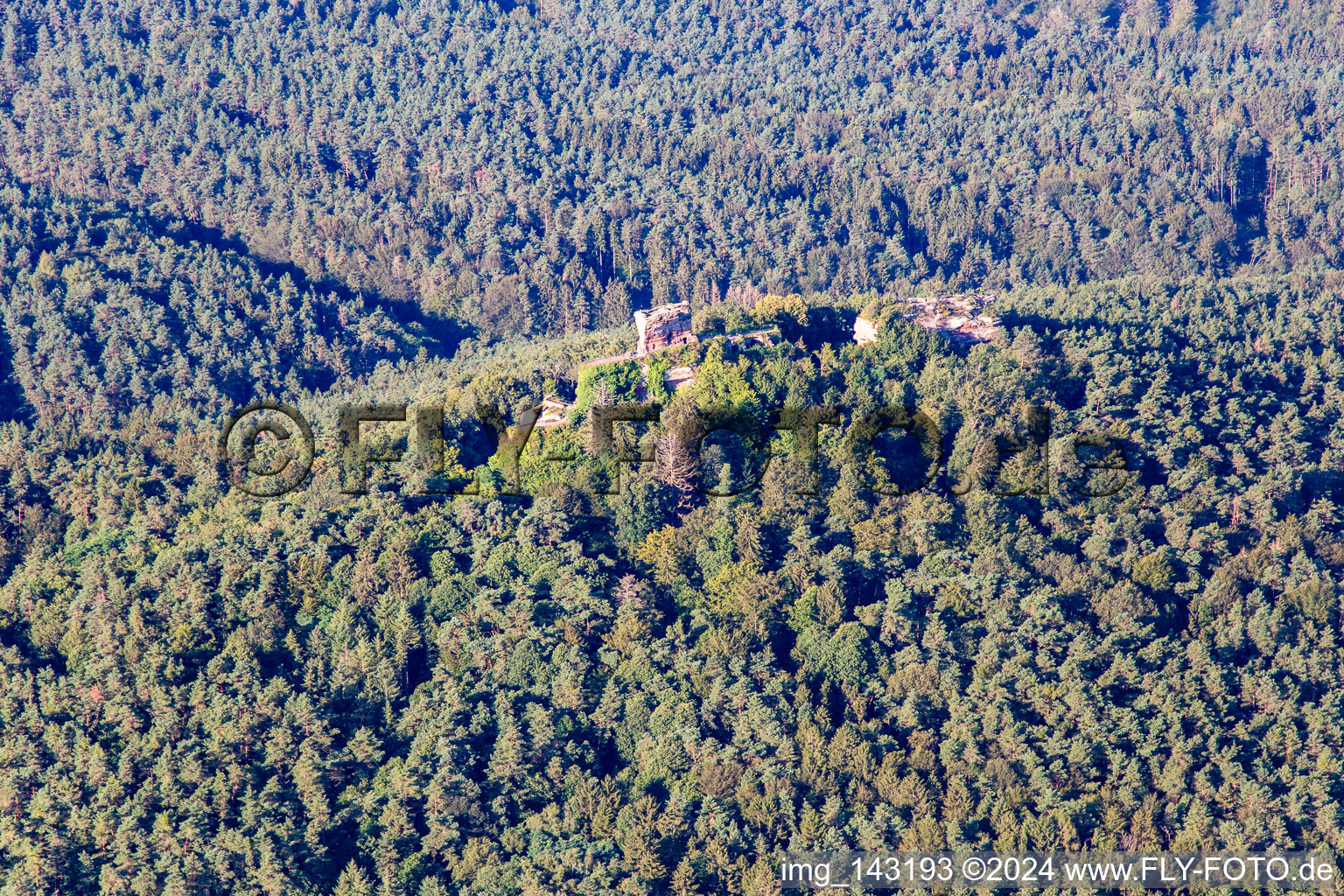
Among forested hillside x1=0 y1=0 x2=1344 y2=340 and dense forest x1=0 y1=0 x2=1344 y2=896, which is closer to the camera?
dense forest x1=0 y1=0 x2=1344 y2=896

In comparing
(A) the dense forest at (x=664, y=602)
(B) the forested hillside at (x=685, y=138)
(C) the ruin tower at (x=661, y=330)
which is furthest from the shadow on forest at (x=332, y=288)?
(C) the ruin tower at (x=661, y=330)

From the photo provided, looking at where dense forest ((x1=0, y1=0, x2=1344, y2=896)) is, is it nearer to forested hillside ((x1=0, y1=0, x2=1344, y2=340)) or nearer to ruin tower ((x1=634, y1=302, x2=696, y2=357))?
ruin tower ((x1=634, y1=302, x2=696, y2=357))

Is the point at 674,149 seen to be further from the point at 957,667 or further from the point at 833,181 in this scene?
the point at 957,667

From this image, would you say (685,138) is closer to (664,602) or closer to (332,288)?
(332,288)

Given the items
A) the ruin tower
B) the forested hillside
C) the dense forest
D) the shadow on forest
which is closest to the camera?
the dense forest

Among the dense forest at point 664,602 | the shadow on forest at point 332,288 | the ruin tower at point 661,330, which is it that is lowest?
the dense forest at point 664,602

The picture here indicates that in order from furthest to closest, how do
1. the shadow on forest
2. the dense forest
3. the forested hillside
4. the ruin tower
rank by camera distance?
the forested hillside → the shadow on forest → the ruin tower → the dense forest

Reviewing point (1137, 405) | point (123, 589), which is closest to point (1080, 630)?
point (1137, 405)

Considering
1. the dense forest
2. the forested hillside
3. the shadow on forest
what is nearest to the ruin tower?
the dense forest

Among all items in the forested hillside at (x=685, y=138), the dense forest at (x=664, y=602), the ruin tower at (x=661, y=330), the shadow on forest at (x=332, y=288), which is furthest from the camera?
the forested hillside at (x=685, y=138)

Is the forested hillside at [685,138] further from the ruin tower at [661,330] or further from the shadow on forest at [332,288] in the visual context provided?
the ruin tower at [661,330]

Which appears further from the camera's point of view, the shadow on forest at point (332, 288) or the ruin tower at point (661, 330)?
the shadow on forest at point (332, 288)
